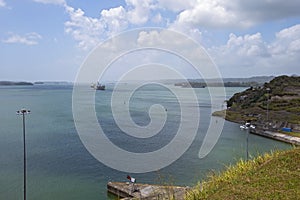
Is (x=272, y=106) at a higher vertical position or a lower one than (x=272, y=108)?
higher

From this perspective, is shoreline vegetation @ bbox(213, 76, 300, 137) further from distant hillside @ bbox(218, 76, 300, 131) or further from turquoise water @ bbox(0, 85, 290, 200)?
turquoise water @ bbox(0, 85, 290, 200)

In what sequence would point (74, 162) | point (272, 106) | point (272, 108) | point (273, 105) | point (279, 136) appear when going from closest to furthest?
point (74, 162), point (279, 136), point (272, 108), point (272, 106), point (273, 105)

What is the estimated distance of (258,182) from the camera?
380 centimetres

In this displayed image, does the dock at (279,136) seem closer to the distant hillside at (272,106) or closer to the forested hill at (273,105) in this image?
the distant hillside at (272,106)

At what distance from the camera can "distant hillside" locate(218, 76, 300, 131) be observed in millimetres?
28359

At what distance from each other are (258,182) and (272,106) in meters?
34.0

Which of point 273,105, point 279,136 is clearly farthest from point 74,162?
point 273,105

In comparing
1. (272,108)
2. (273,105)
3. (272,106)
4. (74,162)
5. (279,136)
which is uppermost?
(273,105)

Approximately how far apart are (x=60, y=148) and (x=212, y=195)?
15055mm

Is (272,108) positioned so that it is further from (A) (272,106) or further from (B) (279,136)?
(B) (279,136)

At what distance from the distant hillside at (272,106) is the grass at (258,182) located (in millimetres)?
22939

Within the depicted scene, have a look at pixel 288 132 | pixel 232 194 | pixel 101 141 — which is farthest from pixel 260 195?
pixel 288 132

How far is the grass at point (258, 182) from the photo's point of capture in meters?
3.39

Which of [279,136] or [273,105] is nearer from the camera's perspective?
[279,136]
